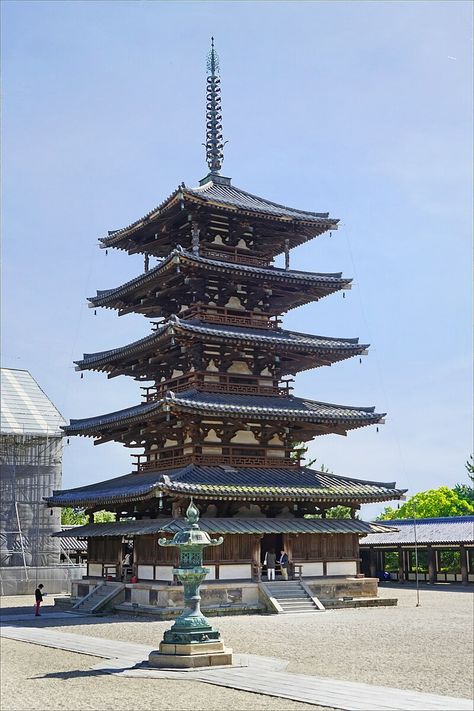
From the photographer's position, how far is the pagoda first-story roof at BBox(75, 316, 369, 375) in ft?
133

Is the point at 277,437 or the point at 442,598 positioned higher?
the point at 277,437

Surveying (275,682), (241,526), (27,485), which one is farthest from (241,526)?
(27,485)

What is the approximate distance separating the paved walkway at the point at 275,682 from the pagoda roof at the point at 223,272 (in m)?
19.2

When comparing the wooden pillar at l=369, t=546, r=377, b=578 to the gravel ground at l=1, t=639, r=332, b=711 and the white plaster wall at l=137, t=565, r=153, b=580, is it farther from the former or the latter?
the gravel ground at l=1, t=639, r=332, b=711

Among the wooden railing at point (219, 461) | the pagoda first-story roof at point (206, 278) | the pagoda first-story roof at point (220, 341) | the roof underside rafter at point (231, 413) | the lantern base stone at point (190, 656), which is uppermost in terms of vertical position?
the pagoda first-story roof at point (206, 278)

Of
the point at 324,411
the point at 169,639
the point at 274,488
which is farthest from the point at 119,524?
the point at 169,639

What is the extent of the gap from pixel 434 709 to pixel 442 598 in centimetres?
3134

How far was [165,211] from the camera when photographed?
43219mm

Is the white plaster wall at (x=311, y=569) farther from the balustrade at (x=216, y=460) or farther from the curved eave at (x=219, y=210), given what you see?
the curved eave at (x=219, y=210)

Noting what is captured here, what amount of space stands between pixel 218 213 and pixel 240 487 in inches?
541

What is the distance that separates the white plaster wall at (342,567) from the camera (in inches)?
1625

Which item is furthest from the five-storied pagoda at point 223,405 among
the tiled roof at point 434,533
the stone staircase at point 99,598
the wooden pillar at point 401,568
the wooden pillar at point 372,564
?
the wooden pillar at point 372,564

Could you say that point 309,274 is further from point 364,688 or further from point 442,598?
point 364,688

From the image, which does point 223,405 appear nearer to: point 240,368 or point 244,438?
point 244,438
